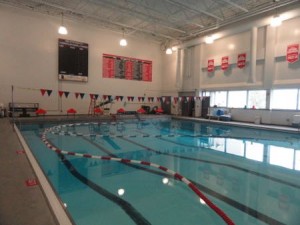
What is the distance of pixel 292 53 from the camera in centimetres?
796

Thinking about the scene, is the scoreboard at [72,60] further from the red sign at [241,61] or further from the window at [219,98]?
A: the red sign at [241,61]

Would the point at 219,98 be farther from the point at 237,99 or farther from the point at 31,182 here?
the point at 31,182

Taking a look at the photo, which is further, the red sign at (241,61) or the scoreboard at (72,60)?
the scoreboard at (72,60)

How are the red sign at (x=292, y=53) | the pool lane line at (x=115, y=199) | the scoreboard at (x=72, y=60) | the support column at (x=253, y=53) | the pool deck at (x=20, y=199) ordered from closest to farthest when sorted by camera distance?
the pool deck at (x=20, y=199) < the pool lane line at (x=115, y=199) < the red sign at (x=292, y=53) < the support column at (x=253, y=53) < the scoreboard at (x=72, y=60)

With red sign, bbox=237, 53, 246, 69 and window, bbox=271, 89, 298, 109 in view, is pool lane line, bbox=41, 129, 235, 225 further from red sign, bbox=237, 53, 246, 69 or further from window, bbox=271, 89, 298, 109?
red sign, bbox=237, 53, 246, 69

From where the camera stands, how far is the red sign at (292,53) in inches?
309

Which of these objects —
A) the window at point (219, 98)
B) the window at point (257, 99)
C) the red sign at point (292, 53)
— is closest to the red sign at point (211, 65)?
the window at point (219, 98)

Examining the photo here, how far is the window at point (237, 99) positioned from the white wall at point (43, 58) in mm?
5965

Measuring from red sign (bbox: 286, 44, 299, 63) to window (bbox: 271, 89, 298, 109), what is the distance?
1.22 metres

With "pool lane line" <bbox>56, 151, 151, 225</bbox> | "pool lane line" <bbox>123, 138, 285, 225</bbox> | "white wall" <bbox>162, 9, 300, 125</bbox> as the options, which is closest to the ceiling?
"white wall" <bbox>162, 9, 300, 125</bbox>

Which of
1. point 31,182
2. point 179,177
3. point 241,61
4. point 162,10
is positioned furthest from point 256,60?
point 31,182

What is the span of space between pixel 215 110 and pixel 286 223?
9.16 metres

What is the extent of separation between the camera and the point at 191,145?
18.4 ft

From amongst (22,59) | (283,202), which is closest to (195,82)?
(22,59)
